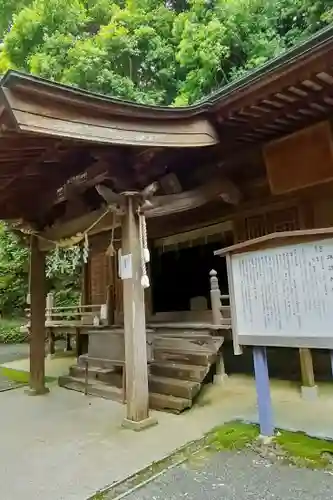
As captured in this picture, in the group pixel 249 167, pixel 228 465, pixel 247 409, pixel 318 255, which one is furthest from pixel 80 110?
pixel 247 409

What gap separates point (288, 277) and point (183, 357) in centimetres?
252

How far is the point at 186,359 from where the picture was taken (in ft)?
17.3

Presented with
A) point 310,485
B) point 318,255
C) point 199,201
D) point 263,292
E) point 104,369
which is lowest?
point 310,485

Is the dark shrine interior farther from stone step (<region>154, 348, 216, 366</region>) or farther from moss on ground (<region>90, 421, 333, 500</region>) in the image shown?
moss on ground (<region>90, 421, 333, 500</region>)

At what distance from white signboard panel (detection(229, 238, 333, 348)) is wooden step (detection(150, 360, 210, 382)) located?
5.03ft

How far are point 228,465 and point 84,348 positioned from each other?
23.2 feet

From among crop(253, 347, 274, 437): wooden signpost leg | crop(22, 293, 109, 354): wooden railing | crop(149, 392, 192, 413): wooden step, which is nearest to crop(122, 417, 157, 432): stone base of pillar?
crop(149, 392, 192, 413): wooden step

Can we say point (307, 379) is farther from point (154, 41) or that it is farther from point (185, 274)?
point (154, 41)

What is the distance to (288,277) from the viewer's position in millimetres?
3270

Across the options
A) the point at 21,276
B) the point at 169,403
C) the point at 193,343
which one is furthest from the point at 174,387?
the point at 21,276

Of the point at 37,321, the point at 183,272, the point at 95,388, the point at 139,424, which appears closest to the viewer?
the point at 139,424

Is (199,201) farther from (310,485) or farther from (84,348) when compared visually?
(84,348)

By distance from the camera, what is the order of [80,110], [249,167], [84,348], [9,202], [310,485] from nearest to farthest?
1. [310,485]
2. [80,110]
3. [249,167]
4. [9,202]
5. [84,348]

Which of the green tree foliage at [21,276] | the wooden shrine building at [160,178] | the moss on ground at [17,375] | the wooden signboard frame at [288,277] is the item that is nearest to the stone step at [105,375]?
the wooden shrine building at [160,178]
